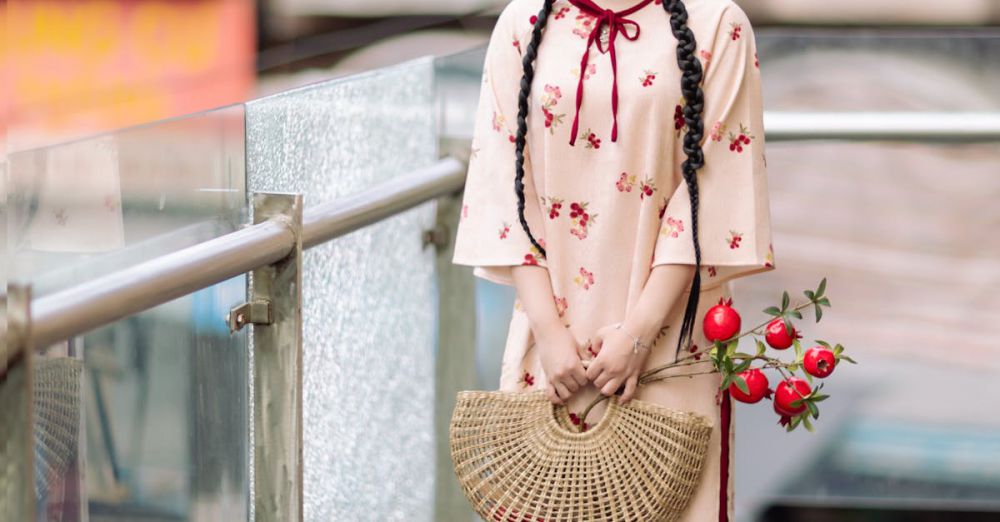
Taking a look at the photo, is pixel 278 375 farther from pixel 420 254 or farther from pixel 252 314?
pixel 420 254

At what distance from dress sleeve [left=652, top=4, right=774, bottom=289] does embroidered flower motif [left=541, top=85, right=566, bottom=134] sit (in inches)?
4.7

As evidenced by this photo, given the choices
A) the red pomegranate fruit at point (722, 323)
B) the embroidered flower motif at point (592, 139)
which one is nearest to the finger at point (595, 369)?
the red pomegranate fruit at point (722, 323)

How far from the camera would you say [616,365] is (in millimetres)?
1326

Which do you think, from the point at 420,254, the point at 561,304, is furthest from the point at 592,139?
the point at 420,254

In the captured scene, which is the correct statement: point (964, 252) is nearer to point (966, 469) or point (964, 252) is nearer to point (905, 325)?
point (905, 325)

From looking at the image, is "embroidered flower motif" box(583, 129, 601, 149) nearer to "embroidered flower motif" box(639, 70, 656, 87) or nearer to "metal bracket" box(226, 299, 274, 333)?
"embroidered flower motif" box(639, 70, 656, 87)

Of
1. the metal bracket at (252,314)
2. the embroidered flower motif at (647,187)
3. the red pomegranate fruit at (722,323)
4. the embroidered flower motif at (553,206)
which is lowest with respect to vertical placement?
the red pomegranate fruit at (722,323)

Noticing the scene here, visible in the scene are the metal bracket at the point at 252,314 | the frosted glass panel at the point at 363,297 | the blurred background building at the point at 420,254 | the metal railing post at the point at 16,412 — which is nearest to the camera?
the metal railing post at the point at 16,412

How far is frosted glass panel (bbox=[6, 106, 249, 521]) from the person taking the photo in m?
0.94

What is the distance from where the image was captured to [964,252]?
250cm

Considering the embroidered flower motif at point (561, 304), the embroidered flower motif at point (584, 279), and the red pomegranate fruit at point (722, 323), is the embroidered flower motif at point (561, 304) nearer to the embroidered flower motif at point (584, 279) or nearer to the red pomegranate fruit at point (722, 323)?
the embroidered flower motif at point (584, 279)

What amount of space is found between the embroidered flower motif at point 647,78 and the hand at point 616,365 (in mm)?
232

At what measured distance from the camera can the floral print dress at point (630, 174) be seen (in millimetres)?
1337

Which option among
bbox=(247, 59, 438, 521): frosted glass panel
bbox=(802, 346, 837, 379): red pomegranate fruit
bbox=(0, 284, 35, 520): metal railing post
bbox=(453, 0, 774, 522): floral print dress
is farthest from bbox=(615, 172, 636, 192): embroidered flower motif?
bbox=(0, 284, 35, 520): metal railing post
